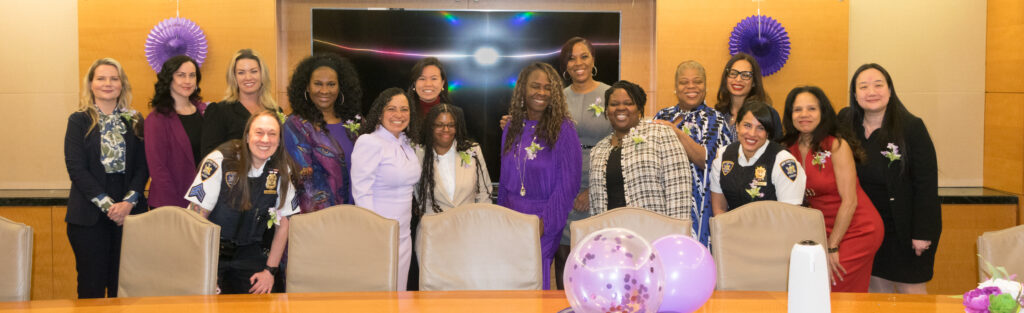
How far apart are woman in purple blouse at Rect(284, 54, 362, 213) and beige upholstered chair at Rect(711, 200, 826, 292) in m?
1.94

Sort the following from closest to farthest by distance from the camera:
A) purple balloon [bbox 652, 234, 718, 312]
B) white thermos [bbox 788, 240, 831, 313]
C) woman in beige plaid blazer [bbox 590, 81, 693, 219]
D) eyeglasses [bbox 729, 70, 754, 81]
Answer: white thermos [bbox 788, 240, 831, 313], purple balloon [bbox 652, 234, 718, 312], woman in beige plaid blazer [bbox 590, 81, 693, 219], eyeglasses [bbox 729, 70, 754, 81]

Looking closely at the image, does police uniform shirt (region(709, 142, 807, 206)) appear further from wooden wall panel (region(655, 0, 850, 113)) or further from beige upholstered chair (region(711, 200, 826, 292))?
wooden wall panel (region(655, 0, 850, 113))

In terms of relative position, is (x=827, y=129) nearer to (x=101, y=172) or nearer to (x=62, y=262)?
(x=101, y=172)

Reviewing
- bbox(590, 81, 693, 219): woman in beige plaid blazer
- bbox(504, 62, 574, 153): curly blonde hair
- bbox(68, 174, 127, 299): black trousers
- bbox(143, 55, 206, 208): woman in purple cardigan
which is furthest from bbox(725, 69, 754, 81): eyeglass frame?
bbox(68, 174, 127, 299): black trousers

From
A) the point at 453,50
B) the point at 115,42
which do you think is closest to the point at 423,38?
the point at 453,50

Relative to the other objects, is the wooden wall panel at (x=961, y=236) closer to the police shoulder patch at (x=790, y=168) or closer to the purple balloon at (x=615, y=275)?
the police shoulder patch at (x=790, y=168)

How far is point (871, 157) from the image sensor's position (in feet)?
13.1

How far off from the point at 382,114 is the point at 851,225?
229 cm

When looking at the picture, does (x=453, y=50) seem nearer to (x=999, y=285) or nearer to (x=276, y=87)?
(x=276, y=87)

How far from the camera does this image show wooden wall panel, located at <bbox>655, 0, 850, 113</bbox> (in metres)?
5.54

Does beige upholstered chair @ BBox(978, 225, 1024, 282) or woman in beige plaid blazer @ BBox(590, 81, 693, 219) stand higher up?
woman in beige plaid blazer @ BBox(590, 81, 693, 219)

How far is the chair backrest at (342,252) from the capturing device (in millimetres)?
3102

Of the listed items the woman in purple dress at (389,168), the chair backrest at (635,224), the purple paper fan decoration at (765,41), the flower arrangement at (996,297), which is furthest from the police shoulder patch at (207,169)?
the purple paper fan decoration at (765,41)

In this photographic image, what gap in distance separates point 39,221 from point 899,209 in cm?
508
